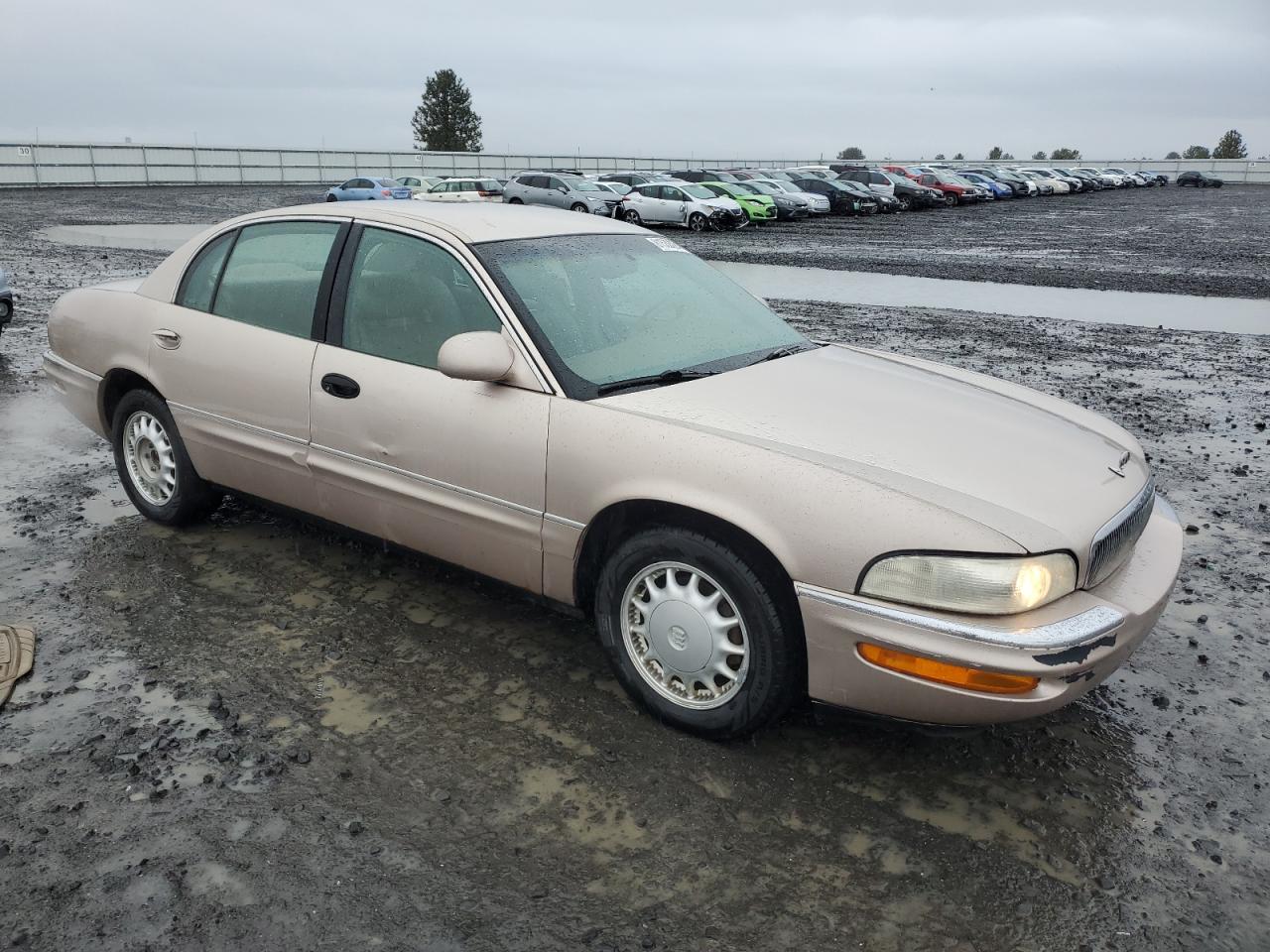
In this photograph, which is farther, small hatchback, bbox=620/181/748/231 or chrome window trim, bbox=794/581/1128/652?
small hatchback, bbox=620/181/748/231

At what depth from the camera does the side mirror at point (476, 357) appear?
3.39 m

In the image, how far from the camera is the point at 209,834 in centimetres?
278

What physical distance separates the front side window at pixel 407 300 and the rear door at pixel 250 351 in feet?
0.60

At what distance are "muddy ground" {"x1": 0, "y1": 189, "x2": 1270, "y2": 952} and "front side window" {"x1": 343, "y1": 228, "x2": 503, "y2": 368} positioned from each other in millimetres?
851

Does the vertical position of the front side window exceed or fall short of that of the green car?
it exceeds it

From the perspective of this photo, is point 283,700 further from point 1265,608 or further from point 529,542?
point 1265,608

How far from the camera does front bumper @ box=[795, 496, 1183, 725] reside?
8.86 feet

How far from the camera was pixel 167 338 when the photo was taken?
15.1ft

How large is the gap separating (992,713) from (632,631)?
45.2 inches

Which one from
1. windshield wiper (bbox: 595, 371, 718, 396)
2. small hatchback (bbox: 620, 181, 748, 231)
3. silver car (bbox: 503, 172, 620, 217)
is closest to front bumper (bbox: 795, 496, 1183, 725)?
windshield wiper (bbox: 595, 371, 718, 396)

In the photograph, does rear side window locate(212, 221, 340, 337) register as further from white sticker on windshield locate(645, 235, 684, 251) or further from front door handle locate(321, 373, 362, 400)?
white sticker on windshield locate(645, 235, 684, 251)

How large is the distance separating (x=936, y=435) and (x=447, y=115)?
91976mm

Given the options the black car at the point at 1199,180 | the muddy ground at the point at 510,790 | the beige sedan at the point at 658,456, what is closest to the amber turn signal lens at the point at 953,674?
the beige sedan at the point at 658,456

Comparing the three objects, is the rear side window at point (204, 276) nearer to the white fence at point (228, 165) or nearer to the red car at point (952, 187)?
the red car at point (952, 187)
